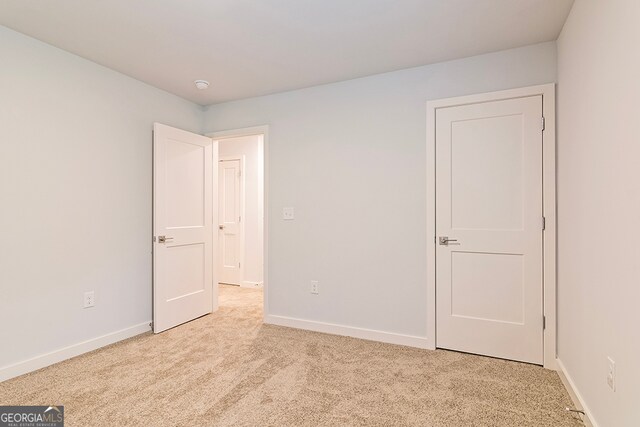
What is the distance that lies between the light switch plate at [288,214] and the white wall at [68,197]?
1.34 metres

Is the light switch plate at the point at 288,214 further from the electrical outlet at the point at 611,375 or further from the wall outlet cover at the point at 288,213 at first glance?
the electrical outlet at the point at 611,375

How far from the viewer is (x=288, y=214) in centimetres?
352

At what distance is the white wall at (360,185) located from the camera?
289cm

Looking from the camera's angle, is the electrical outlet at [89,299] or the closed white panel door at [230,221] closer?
the electrical outlet at [89,299]

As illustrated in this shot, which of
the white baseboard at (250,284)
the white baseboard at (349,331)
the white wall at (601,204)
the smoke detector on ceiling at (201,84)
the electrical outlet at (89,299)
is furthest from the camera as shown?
the white baseboard at (250,284)

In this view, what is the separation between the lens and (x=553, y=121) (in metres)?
2.48

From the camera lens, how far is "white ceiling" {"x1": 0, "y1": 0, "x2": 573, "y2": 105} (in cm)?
209

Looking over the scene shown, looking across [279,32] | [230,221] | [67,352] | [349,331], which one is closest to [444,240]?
[349,331]

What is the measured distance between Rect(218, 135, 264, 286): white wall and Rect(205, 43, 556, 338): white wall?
5.61 ft

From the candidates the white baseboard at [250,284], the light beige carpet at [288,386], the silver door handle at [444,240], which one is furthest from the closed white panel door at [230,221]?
the silver door handle at [444,240]

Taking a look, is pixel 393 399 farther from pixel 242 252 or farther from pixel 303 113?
pixel 242 252

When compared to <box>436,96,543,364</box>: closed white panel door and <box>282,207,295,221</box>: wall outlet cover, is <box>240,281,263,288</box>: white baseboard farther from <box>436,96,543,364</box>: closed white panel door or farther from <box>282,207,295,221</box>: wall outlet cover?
<box>436,96,543,364</box>: closed white panel door

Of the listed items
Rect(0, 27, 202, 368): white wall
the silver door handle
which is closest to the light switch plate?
Rect(0, 27, 202, 368): white wall

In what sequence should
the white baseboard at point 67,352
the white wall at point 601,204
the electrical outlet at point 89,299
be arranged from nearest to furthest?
the white wall at point 601,204, the white baseboard at point 67,352, the electrical outlet at point 89,299
